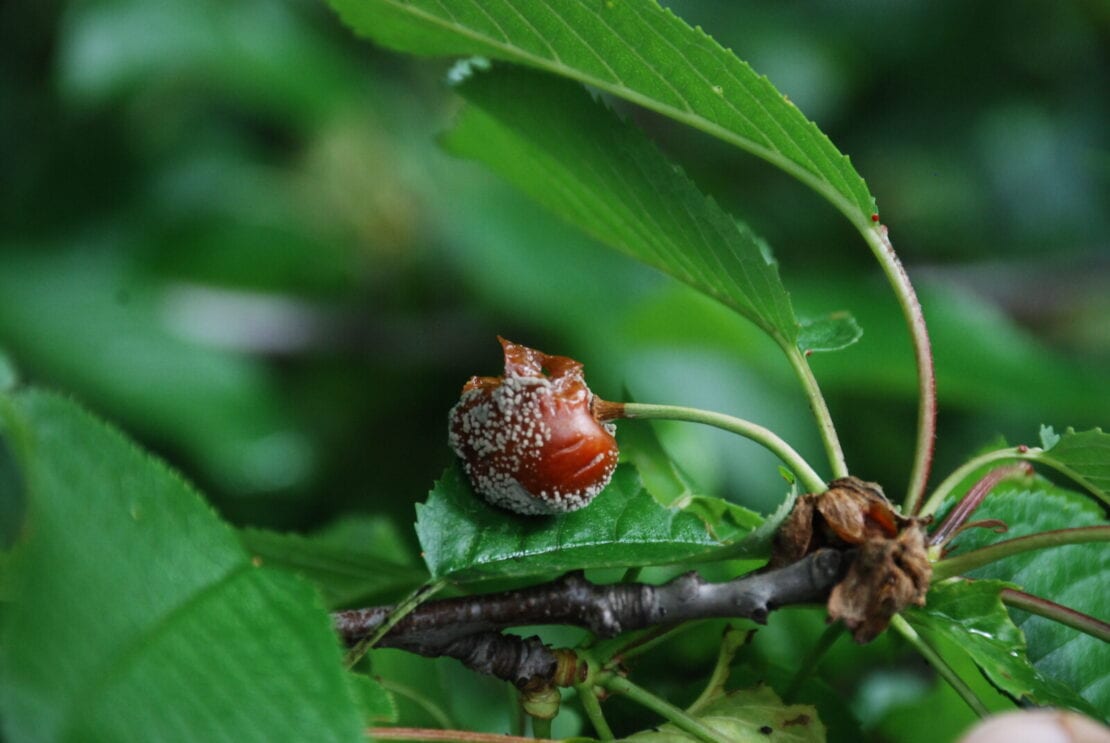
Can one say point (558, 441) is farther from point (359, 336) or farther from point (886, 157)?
point (886, 157)

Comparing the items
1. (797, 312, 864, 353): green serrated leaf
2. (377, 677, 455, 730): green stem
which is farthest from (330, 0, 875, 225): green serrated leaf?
(377, 677, 455, 730): green stem

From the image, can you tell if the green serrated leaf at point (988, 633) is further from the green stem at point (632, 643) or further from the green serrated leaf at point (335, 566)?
the green serrated leaf at point (335, 566)

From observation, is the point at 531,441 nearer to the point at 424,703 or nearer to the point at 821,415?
the point at 821,415

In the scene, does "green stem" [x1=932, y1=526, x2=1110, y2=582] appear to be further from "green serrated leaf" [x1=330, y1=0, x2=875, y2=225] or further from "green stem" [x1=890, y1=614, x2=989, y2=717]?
"green serrated leaf" [x1=330, y1=0, x2=875, y2=225]

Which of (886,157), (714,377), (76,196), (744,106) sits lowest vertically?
(76,196)

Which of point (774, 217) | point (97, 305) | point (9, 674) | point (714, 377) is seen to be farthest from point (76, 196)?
point (9, 674)

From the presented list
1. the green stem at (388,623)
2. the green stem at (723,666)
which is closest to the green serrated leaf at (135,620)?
the green stem at (388,623)

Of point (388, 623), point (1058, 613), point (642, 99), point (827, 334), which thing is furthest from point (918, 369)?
point (388, 623)
